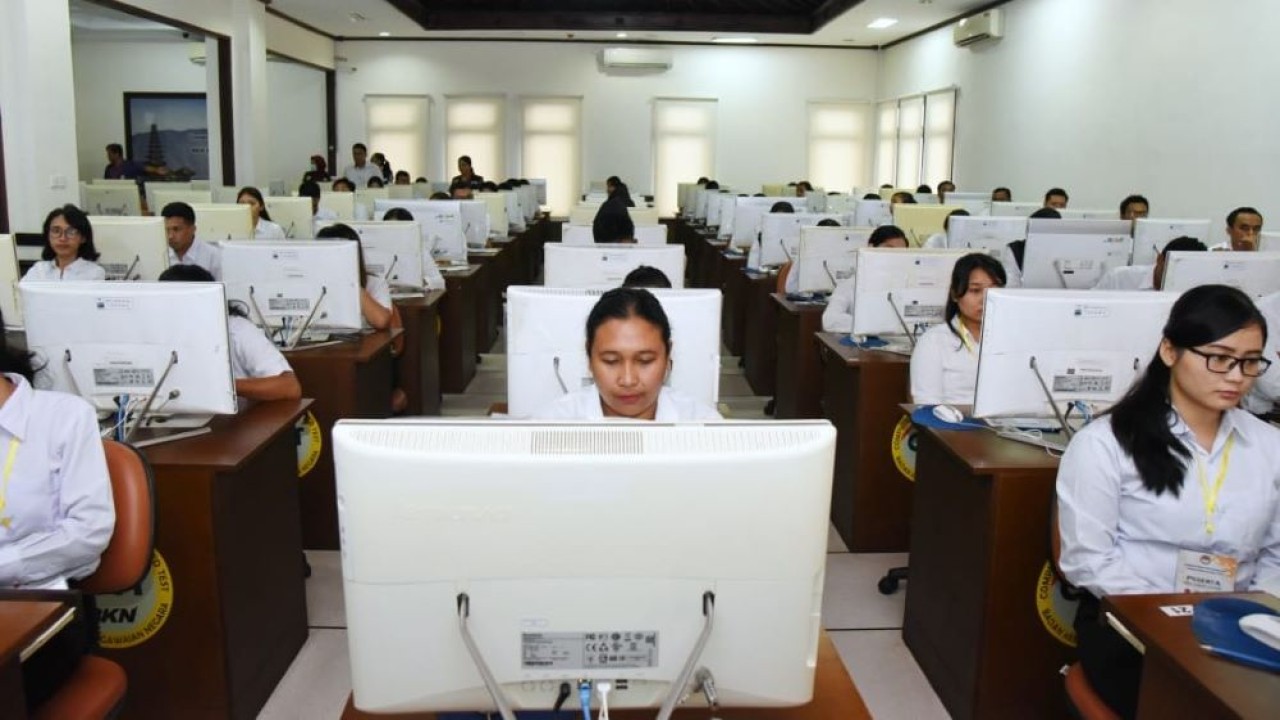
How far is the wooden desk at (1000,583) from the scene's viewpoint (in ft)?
7.72

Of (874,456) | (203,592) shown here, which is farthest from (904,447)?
(203,592)

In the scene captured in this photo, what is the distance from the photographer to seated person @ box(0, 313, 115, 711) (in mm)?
1850

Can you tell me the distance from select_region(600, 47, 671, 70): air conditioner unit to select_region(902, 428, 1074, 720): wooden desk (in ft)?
41.9

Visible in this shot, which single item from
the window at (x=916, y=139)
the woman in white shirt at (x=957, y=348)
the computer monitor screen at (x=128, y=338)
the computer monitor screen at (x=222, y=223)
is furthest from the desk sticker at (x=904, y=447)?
the window at (x=916, y=139)

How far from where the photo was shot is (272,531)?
263 cm

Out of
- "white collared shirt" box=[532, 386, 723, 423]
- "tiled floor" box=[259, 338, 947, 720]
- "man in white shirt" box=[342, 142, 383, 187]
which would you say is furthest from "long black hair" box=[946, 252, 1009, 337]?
"man in white shirt" box=[342, 142, 383, 187]

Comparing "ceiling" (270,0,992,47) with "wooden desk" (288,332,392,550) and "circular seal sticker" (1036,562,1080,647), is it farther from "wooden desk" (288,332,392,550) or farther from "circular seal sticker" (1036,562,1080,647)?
"circular seal sticker" (1036,562,1080,647)

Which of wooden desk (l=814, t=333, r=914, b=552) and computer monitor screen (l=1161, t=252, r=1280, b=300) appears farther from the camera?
computer monitor screen (l=1161, t=252, r=1280, b=300)

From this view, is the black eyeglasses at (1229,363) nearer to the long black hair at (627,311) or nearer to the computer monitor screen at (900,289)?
the long black hair at (627,311)

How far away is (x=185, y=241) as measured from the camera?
5.16m

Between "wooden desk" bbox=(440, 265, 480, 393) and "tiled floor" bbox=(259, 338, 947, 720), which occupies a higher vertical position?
"wooden desk" bbox=(440, 265, 480, 393)

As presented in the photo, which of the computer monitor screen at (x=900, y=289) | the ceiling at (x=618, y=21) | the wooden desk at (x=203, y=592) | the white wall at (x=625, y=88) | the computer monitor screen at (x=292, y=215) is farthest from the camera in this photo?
the white wall at (x=625, y=88)

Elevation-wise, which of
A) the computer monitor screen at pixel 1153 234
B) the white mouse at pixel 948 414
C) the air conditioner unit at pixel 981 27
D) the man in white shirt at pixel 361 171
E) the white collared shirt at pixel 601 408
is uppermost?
the air conditioner unit at pixel 981 27

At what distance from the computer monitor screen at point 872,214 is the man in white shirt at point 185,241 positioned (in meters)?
4.47
